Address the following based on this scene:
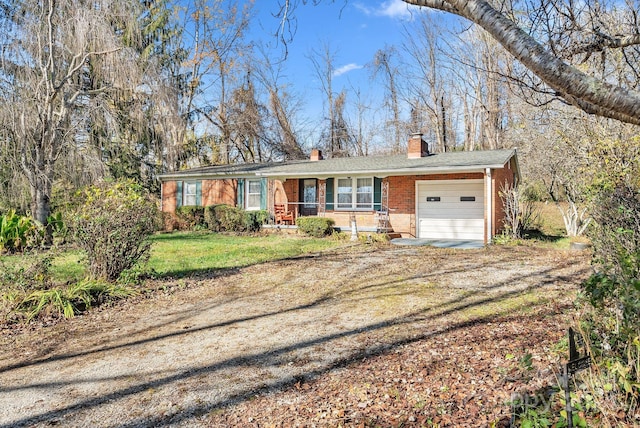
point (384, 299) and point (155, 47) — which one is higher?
point (155, 47)

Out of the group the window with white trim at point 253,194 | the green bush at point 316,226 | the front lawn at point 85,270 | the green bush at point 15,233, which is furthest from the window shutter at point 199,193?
the green bush at point 15,233

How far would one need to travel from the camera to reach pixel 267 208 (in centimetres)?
1748

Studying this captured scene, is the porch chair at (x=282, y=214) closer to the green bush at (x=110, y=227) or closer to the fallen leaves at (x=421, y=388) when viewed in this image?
the green bush at (x=110, y=227)

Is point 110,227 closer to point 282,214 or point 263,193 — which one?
point 282,214

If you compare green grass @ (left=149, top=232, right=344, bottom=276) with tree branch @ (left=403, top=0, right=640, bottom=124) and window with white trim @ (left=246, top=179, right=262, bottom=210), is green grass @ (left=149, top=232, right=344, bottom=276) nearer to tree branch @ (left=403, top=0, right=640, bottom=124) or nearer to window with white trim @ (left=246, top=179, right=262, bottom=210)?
window with white trim @ (left=246, top=179, right=262, bottom=210)

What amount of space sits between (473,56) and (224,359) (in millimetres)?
21713

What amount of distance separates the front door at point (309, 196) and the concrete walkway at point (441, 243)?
14.1 ft

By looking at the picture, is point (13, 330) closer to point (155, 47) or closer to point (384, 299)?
point (384, 299)

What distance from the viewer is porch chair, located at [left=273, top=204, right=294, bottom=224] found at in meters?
16.6

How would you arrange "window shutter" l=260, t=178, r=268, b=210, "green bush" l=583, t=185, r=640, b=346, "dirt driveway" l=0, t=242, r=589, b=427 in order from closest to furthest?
"green bush" l=583, t=185, r=640, b=346
"dirt driveway" l=0, t=242, r=589, b=427
"window shutter" l=260, t=178, r=268, b=210

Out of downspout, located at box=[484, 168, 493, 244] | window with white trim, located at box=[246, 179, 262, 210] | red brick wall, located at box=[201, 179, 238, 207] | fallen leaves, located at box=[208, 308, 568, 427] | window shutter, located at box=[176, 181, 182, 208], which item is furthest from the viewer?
window shutter, located at box=[176, 181, 182, 208]

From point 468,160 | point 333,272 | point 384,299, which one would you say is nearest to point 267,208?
point 468,160

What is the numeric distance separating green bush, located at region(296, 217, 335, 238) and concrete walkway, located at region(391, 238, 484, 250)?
8.44 ft

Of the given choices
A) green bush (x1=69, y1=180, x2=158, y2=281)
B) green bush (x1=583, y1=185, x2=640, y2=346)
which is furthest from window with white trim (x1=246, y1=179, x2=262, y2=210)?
green bush (x1=583, y1=185, x2=640, y2=346)
